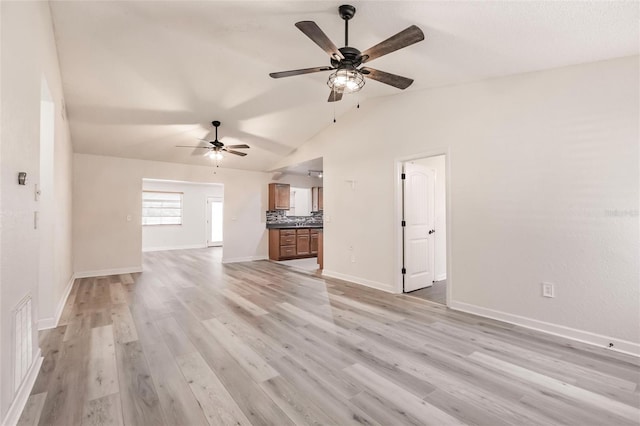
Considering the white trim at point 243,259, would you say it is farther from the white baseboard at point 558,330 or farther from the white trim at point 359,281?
the white baseboard at point 558,330

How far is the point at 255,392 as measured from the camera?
6.31ft

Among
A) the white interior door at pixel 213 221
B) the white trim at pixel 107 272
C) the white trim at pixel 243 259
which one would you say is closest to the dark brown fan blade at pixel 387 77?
the white trim at pixel 243 259

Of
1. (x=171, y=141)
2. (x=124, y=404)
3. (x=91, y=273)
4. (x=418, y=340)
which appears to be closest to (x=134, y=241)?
(x=91, y=273)

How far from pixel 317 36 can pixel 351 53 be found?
355mm

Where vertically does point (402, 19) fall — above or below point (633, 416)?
above

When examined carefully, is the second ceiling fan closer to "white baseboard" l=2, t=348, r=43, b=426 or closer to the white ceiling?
the white ceiling

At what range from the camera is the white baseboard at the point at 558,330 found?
253 centimetres

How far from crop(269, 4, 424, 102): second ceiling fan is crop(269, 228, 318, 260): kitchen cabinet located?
539cm

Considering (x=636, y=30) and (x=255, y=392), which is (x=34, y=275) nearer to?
(x=255, y=392)

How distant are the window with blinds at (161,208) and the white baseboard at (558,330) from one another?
936 centimetres

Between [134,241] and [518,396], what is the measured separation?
6694 mm

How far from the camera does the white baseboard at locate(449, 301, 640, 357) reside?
8.31 ft

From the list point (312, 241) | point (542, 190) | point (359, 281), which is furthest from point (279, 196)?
point (542, 190)

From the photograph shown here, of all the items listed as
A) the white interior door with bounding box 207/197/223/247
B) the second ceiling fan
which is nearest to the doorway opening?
the second ceiling fan
